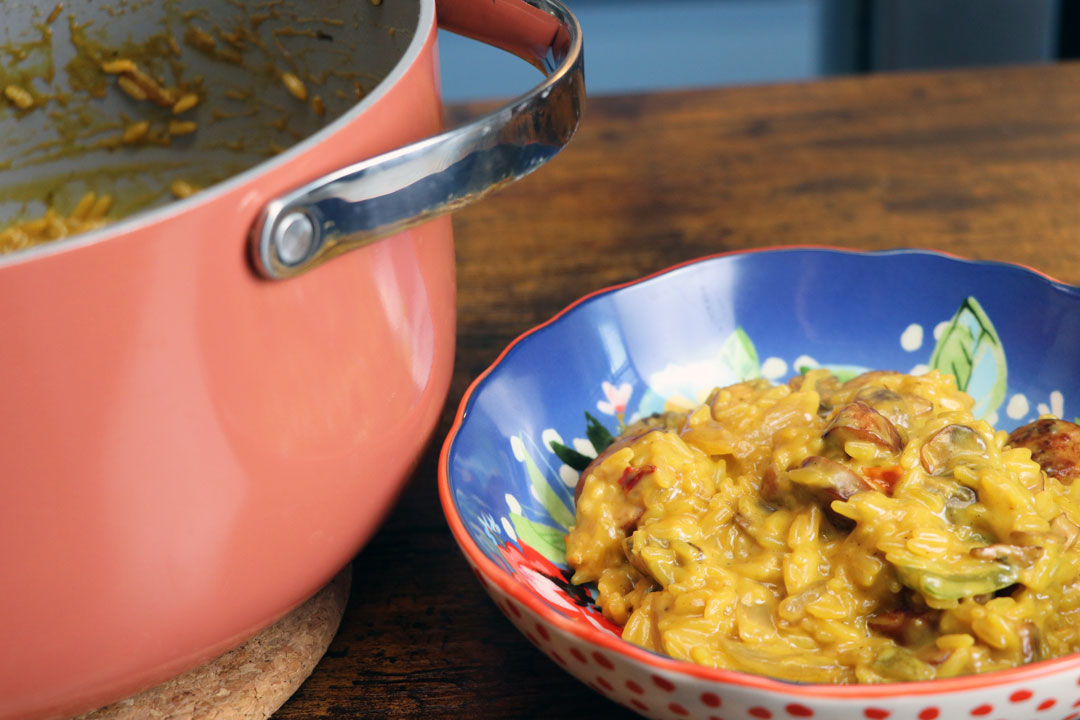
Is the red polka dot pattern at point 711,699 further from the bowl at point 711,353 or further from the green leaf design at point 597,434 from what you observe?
the green leaf design at point 597,434

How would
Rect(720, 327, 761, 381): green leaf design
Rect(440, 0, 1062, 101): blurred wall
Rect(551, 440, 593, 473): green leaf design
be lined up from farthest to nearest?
Rect(440, 0, 1062, 101): blurred wall < Rect(720, 327, 761, 381): green leaf design < Rect(551, 440, 593, 473): green leaf design

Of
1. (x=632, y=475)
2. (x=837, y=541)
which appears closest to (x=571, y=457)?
(x=632, y=475)

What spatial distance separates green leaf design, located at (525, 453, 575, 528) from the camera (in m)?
0.89

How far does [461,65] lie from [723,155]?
2.23m

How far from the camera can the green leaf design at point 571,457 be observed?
0.95 meters

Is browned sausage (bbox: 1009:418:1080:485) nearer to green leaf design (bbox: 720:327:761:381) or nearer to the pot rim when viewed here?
green leaf design (bbox: 720:327:761:381)

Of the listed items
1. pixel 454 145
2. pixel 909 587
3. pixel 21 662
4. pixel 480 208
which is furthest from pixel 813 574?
pixel 480 208

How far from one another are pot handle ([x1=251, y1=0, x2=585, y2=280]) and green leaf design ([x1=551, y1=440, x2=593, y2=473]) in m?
0.35

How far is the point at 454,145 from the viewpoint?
0.59 meters

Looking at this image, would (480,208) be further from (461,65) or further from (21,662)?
(461,65)

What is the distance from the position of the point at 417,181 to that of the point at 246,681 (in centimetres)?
38

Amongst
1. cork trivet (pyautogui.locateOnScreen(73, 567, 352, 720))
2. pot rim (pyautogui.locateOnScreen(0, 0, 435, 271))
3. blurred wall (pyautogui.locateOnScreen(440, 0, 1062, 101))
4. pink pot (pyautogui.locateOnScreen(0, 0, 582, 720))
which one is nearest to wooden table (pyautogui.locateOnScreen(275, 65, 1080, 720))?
cork trivet (pyautogui.locateOnScreen(73, 567, 352, 720))

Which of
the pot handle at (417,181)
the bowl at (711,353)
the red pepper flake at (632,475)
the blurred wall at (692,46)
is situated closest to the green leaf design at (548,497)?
the bowl at (711,353)

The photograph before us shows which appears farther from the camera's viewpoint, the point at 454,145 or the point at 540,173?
the point at 540,173
